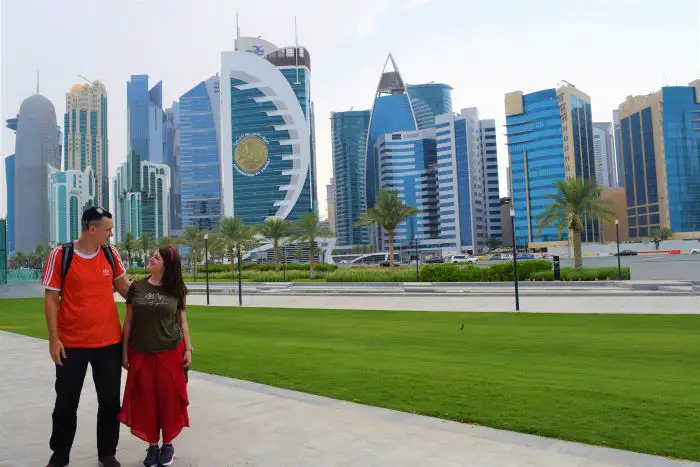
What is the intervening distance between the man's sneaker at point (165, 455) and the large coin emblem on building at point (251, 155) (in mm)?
163154

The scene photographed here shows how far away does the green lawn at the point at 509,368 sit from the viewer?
5539 millimetres

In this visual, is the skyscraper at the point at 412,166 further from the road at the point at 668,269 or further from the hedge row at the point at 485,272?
the road at the point at 668,269

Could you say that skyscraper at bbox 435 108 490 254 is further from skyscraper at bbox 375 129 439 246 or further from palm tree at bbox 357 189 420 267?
palm tree at bbox 357 189 420 267

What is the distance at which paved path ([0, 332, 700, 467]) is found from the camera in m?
4.45

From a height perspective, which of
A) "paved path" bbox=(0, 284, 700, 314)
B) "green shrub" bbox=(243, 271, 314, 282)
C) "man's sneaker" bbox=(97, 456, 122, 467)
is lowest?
"paved path" bbox=(0, 284, 700, 314)

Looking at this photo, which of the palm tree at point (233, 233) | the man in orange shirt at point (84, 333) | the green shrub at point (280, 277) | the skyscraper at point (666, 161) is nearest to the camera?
the man in orange shirt at point (84, 333)

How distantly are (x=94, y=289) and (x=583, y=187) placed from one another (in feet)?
135

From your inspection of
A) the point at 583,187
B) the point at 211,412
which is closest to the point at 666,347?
the point at 211,412

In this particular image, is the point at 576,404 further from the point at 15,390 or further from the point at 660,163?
the point at 660,163

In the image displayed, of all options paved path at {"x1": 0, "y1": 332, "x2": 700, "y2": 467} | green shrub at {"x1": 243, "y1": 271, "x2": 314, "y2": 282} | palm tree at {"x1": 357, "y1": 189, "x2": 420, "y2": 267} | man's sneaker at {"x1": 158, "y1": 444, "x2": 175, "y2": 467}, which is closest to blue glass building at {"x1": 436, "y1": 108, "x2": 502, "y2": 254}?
green shrub at {"x1": 243, "y1": 271, "x2": 314, "y2": 282}

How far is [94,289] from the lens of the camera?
4.53 metres

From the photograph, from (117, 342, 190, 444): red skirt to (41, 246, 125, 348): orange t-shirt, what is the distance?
33 cm

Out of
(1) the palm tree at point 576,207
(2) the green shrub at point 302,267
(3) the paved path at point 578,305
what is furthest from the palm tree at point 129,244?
(3) the paved path at point 578,305

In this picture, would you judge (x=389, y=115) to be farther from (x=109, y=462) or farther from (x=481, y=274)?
(x=109, y=462)
